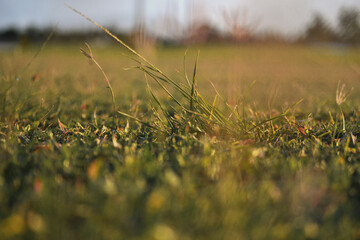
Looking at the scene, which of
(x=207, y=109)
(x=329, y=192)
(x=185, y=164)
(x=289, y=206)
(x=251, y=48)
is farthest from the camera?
(x=251, y=48)

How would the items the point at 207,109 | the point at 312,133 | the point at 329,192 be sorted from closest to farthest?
the point at 329,192
the point at 207,109
the point at 312,133

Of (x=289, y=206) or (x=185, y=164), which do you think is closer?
(x=289, y=206)

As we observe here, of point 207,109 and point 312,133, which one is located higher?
point 207,109

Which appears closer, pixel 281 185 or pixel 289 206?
pixel 289 206

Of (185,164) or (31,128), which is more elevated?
(185,164)

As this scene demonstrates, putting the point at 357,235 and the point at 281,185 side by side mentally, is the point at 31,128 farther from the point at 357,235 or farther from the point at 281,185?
the point at 357,235

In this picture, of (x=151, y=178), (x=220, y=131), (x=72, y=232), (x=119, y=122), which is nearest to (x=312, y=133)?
(x=220, y=131)

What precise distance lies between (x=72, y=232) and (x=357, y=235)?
0.84 m

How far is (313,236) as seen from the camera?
839 mm

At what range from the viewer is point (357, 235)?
2.79 feet

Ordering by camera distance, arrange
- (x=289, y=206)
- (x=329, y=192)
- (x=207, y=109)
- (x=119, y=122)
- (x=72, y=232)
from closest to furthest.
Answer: (x=72, y=232) < (x=289, y=206) < (x=329, y=192) < (x=207, y=109) < (x=119, y=122)

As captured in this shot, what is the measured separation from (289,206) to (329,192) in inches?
8.7

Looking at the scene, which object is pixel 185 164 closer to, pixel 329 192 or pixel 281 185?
pixel 281 185

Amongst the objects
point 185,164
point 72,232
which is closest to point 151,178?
point 185,164
